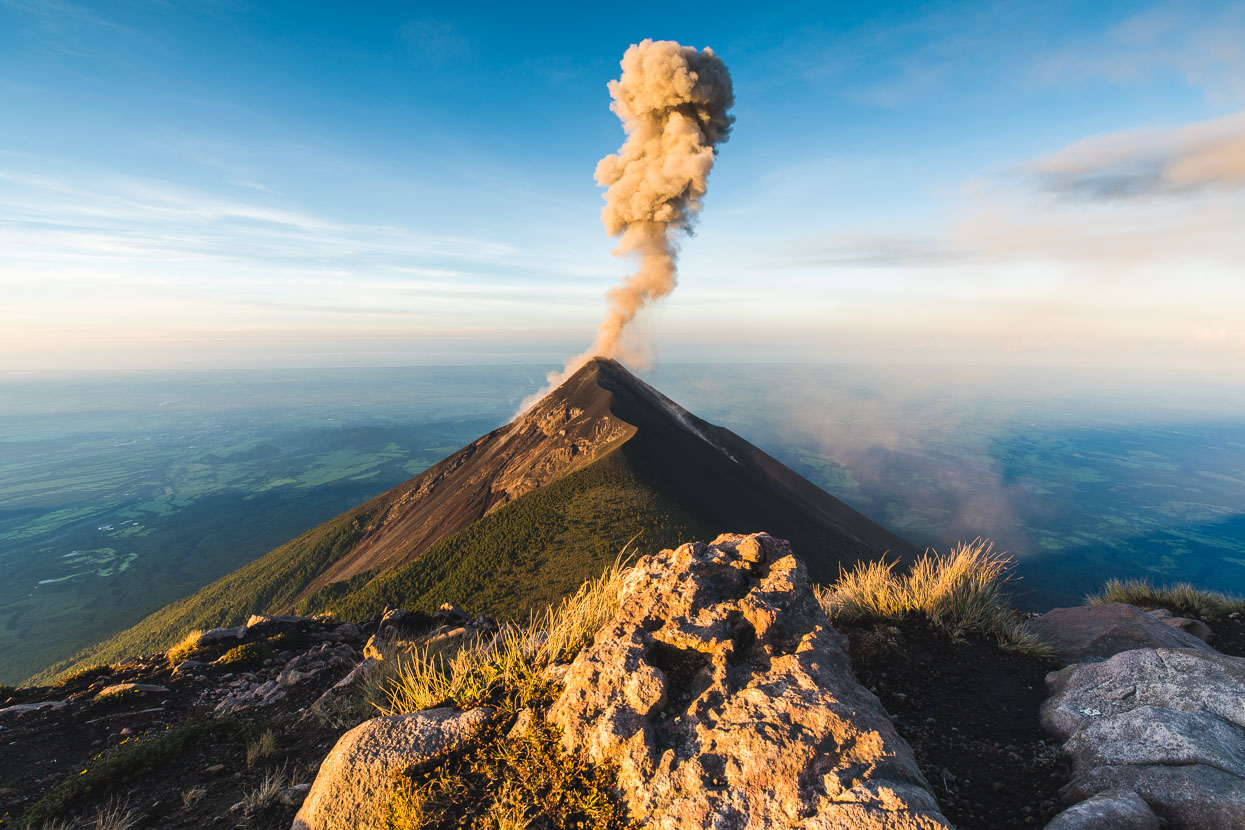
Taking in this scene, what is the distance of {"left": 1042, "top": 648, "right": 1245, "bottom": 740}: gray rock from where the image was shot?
388 centimetres

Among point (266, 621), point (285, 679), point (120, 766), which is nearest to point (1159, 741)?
point (120, 766)

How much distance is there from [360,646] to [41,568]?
172946 mm

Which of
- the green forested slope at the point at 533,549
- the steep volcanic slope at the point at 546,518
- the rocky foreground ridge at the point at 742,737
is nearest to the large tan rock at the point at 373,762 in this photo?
the rocky foreground ridge at the point at 742,737

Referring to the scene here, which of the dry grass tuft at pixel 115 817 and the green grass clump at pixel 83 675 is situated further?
the green grass clump at pixel 83 675

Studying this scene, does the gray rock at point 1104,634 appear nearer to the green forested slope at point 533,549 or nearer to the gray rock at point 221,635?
the gray rock at point 221,635

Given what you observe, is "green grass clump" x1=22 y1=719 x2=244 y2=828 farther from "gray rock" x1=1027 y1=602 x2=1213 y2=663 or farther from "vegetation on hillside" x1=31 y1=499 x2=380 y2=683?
"vegetation on hillside" x1=31 y1=499 x2=380 y2=683

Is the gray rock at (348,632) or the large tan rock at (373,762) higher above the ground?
the large tan rock at (373,762)

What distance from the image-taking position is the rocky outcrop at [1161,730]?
9.43 feet

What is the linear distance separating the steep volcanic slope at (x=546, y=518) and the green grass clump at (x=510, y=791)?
2592 cm

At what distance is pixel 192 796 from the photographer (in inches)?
166

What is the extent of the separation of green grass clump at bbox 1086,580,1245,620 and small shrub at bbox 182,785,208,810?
13488 mm

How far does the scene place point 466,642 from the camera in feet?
22.4

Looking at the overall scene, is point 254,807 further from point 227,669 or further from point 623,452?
point 623,452

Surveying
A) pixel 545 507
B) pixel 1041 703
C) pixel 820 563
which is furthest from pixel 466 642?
pixel 820 563
